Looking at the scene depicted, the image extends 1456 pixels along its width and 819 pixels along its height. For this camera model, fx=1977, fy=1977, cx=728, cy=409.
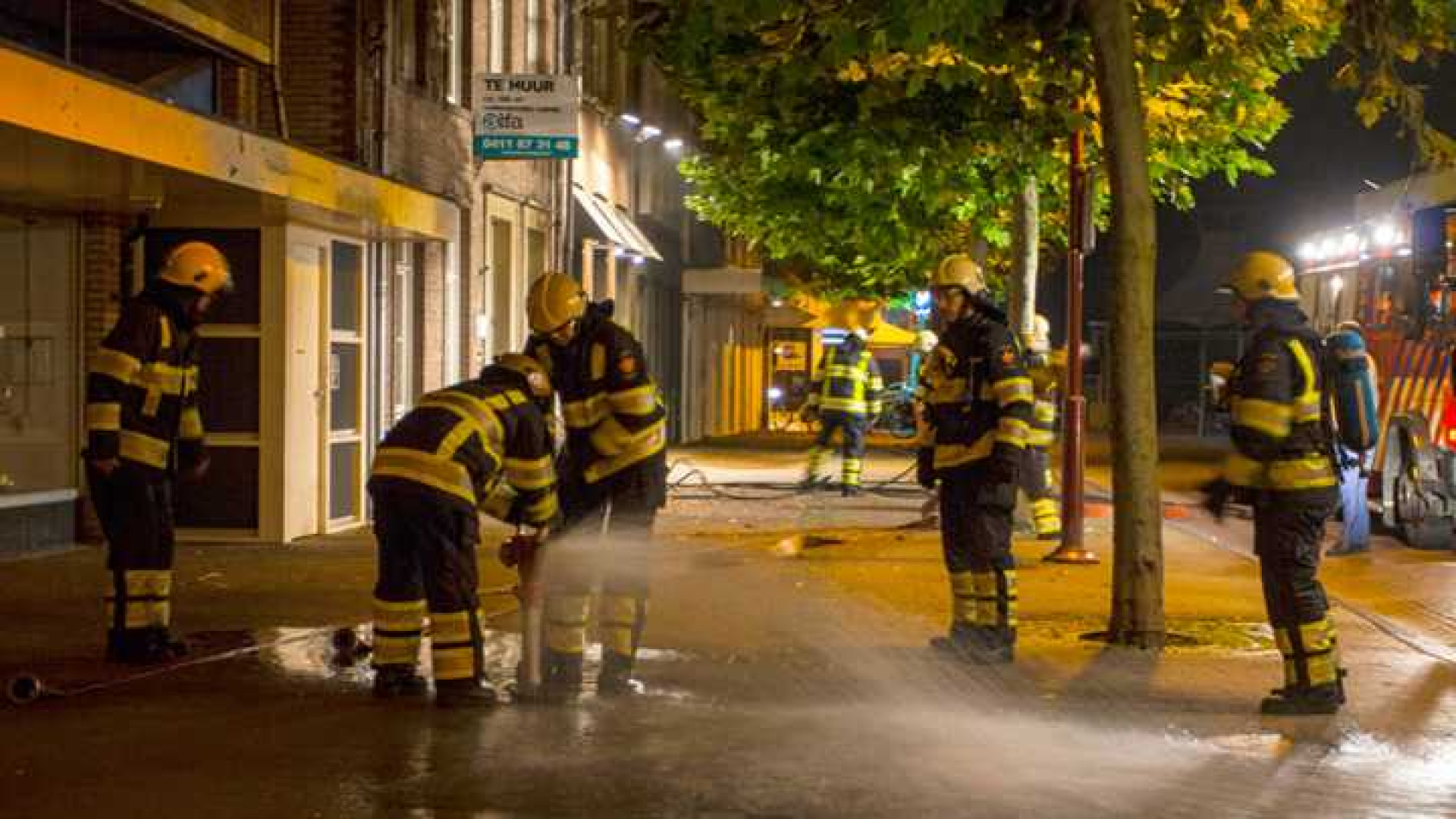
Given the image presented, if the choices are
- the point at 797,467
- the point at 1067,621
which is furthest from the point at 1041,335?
the point at 797,467

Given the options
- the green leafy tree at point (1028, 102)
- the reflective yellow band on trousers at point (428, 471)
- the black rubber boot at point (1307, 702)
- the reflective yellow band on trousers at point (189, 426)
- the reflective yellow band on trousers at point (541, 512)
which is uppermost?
the green leafy tree at point (1028, 102)

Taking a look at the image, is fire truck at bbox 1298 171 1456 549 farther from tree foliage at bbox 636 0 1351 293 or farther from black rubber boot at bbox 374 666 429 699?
black rubber boot at bbox 374 666 429 699

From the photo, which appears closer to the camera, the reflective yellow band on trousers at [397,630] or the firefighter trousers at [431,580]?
the firefighter trousers at [431,580]

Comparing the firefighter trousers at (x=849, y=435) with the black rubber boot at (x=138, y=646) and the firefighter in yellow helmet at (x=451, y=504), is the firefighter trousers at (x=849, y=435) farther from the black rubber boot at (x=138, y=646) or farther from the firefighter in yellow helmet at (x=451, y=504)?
the firefighter in yellow helmet at (x=451, y=504)

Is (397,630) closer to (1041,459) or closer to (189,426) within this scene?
(189,426)

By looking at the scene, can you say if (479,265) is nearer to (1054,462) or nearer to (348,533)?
(348,533)

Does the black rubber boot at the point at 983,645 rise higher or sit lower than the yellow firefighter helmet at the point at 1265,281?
lower

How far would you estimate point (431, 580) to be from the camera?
26.1 feet

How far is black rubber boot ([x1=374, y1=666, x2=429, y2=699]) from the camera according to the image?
27.1 feet

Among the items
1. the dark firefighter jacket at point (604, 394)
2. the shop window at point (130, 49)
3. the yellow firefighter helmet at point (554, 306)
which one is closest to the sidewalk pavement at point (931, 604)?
the dark firefighter jacket at point (604, 394)

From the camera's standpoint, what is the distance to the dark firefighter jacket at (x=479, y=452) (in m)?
7.94

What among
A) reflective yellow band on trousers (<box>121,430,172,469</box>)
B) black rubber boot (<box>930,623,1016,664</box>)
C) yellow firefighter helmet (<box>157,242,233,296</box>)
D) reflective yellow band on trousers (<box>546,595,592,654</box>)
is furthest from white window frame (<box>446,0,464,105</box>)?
reflective yellow band on trousers (<box>546,595,592,654</box>)

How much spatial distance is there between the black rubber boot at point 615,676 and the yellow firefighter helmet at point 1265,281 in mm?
3148

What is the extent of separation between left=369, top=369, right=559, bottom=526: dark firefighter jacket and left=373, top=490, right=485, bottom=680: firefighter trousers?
0.08 meters
